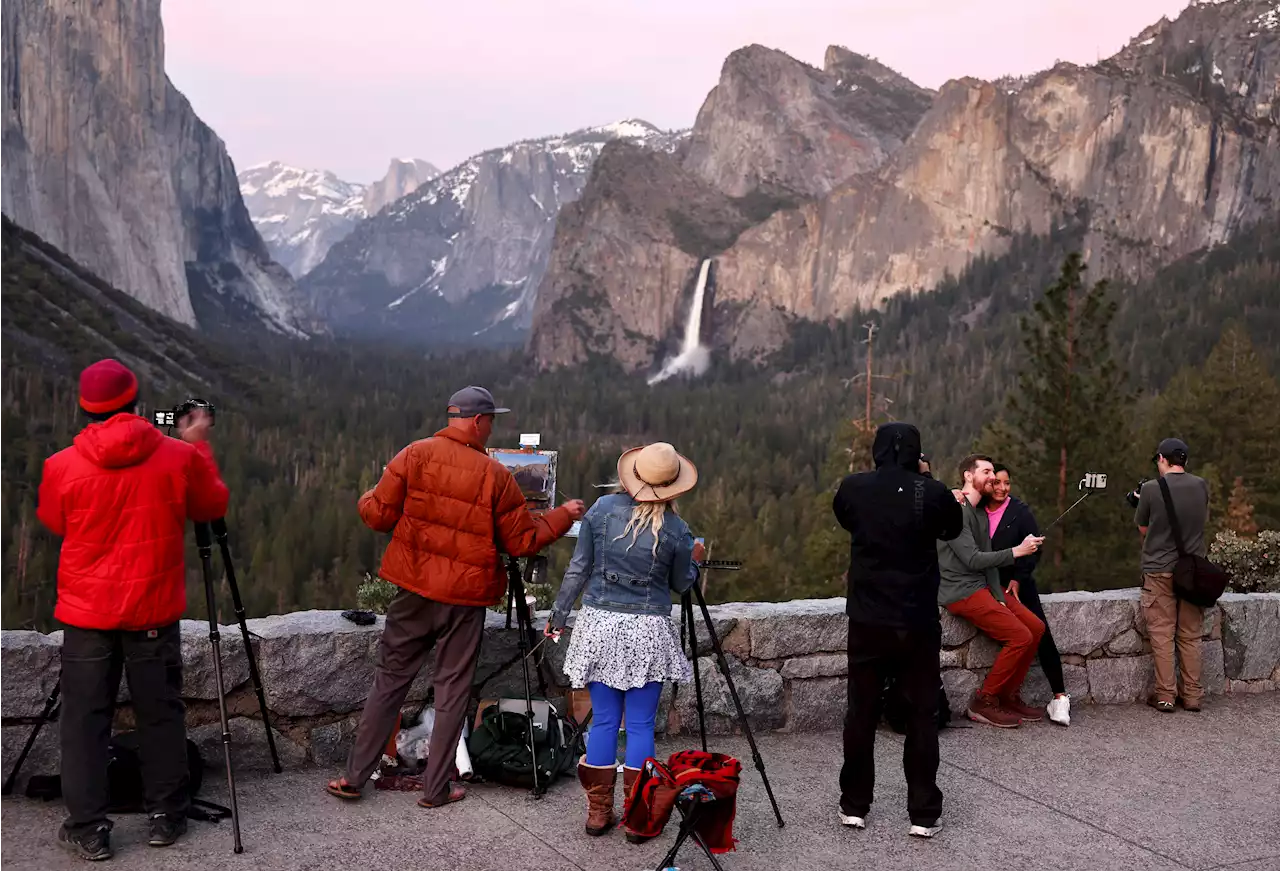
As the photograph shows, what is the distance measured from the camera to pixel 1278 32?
161m

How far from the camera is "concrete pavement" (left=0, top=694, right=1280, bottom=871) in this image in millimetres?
6176

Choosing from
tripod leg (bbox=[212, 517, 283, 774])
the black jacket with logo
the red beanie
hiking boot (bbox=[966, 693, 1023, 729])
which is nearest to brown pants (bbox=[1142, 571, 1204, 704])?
hiking boot (bbox=[966, 693, 1023, 729])

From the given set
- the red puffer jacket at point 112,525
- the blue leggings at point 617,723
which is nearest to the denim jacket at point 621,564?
the blue leggings at point 617,723

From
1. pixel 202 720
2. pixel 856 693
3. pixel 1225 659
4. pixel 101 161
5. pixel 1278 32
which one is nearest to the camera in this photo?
pixel 856 693

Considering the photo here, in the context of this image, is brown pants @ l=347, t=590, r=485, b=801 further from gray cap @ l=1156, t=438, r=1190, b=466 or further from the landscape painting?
gray cap @ l=1156, t=438, r=1190, b=466

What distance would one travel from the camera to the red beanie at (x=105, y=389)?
6.05 metres

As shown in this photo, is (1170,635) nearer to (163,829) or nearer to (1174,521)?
(1174,521)

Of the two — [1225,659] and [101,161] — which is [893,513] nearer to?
[1225,659]

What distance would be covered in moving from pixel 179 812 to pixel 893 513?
4.16 m

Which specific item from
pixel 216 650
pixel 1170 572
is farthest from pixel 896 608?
pixel 1170 572

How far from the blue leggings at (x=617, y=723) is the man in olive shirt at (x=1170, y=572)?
5.10m

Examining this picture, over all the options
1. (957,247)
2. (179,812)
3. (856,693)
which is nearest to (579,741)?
(856,693)

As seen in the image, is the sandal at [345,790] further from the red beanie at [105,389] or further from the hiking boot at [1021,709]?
the hiking boot at [1021,709]

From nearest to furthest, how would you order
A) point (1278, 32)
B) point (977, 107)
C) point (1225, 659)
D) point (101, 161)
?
point (1225, 659) → point (1278, 32) → point (101, 161) → point (977, 107)
